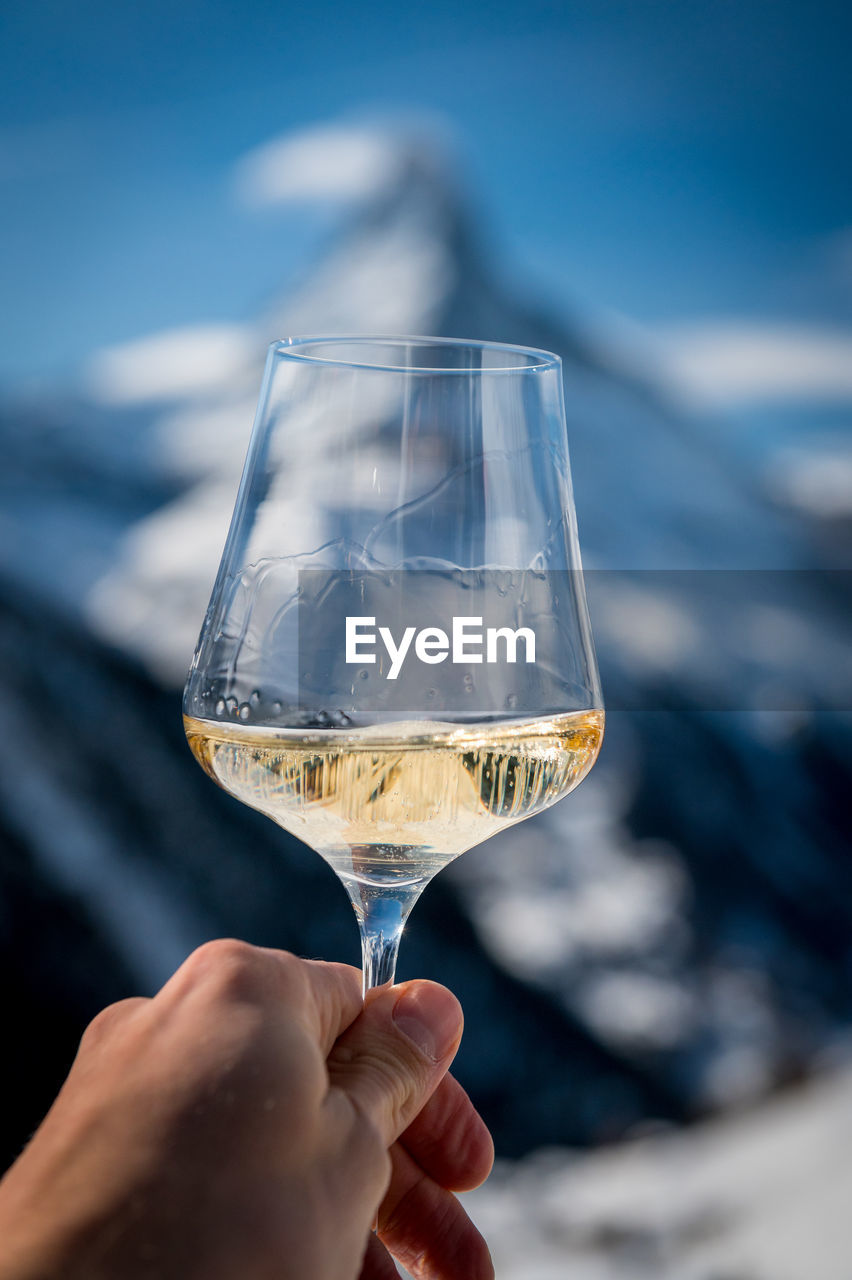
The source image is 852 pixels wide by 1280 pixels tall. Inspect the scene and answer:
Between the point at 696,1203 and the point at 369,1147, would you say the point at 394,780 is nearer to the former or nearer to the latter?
the point at 369,1147

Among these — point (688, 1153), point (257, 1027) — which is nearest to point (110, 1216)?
point (257, 1027)

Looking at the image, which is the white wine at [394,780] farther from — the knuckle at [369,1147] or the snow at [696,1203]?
the snow at [696,1203]

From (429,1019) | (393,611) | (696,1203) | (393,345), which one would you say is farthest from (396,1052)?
(696,1203)

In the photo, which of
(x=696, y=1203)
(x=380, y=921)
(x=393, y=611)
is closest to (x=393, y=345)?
(x=393, y=611)

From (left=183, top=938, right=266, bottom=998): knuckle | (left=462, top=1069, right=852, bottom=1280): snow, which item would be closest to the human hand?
(left=183, top=938, right=266, bottom=998): knuckle

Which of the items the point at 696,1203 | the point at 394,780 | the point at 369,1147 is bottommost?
the point at 696,1203

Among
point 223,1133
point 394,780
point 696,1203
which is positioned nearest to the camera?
point 223,1133

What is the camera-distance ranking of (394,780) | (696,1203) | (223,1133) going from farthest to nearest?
(696,1203) → (394,780) → (223,1133)

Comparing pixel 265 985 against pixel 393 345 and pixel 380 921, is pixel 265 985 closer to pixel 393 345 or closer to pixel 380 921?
pixel 380 921

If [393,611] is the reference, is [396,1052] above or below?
below

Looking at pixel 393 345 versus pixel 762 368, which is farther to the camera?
pixel 762 368
